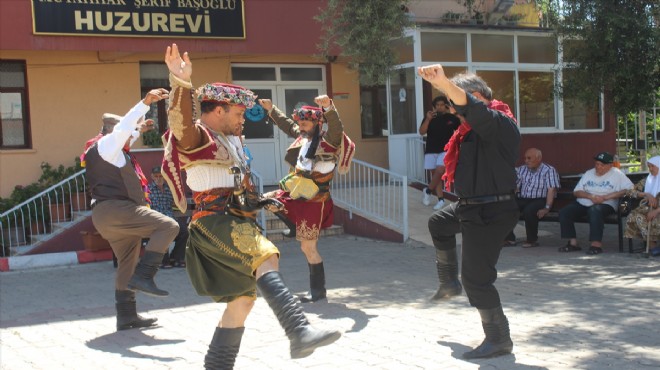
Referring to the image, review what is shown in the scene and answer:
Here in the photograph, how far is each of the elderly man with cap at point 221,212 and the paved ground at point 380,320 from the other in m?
1.10

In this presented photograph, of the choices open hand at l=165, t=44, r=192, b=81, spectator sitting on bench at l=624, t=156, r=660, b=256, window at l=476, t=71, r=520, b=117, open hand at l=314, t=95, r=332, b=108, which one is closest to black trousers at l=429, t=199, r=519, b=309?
open hand at l=314, t=95, r=332, b=108

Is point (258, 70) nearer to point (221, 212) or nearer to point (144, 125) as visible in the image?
point (144, 125)

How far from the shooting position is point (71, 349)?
18.8 feet

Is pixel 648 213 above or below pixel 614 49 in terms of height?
below

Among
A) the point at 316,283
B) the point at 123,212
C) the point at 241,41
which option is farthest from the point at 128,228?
the point at 241,41

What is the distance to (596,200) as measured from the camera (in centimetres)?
999

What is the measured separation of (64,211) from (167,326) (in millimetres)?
6306

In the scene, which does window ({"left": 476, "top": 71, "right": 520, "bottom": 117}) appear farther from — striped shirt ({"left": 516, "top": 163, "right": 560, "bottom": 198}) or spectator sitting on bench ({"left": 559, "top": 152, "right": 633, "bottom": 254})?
spectator sitting on bench ({"left": 559, "top": 152, "right": 633, "bottom": 254})

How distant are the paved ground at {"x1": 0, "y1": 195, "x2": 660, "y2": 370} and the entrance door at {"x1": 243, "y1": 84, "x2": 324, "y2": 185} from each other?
17.6 ft

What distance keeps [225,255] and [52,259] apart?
7.62m

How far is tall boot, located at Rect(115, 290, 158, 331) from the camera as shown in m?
6.29

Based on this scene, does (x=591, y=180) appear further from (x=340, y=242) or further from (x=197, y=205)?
(x=197, y=205)

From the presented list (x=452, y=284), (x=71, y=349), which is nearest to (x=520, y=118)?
(x=452, y=284)

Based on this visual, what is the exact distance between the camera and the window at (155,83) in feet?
45.5
